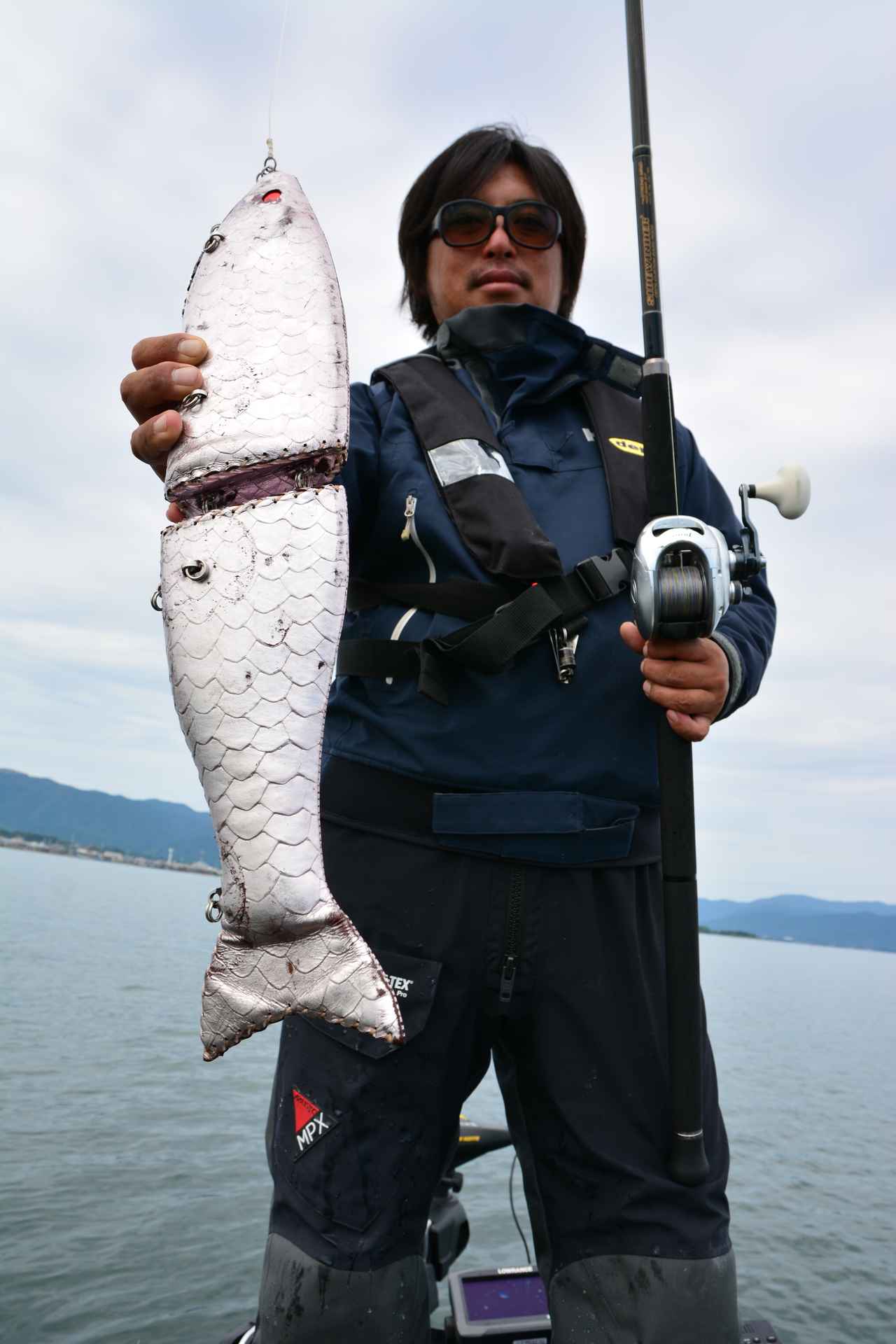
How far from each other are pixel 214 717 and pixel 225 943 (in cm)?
41

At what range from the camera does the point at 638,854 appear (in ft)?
7.16

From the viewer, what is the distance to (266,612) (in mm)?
1770

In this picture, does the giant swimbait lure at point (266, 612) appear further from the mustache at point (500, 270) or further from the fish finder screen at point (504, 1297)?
the fish finder screen at point (504, 1297)

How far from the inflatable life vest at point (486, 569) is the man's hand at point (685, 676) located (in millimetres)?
183

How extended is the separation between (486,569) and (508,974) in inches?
35.1

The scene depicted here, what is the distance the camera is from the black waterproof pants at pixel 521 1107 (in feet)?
6.33

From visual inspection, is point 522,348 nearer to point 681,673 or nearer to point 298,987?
point 681,673

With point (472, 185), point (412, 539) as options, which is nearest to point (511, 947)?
point (412, 539)

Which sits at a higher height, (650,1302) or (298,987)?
(298,987)

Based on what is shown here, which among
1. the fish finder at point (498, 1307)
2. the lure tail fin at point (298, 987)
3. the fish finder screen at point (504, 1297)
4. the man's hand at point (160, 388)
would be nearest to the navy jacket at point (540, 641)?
the man's hand at point (160, 388)

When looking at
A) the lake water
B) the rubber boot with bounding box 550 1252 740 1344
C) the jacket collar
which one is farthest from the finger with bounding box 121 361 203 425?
the lake water

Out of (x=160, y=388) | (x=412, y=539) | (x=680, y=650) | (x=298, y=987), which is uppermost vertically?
(x=160, y=388)

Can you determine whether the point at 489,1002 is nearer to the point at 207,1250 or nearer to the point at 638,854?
the point at 638,854

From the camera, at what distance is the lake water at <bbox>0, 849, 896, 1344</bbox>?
645 centimetres
